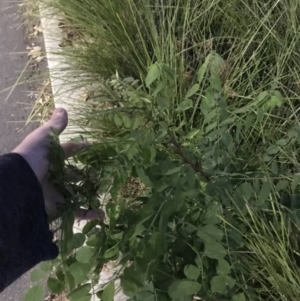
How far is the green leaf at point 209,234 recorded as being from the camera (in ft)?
2.82

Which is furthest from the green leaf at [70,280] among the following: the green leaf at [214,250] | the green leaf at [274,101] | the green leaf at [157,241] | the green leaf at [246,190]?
the green leaf at [274,101]

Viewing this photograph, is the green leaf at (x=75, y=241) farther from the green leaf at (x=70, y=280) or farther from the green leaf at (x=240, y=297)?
the green leaf at (x=240, y=297)

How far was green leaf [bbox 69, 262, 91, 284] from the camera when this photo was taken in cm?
78

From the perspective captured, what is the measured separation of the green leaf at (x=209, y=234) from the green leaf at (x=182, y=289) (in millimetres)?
91

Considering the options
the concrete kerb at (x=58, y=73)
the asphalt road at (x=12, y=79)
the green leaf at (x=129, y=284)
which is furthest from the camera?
the asphalt road at (x=12, y=79)

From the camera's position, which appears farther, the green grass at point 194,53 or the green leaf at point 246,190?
the green grass at point 194,53

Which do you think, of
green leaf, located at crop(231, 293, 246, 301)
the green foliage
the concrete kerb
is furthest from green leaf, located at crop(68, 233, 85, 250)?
the concrete kerb

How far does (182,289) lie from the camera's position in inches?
32.2

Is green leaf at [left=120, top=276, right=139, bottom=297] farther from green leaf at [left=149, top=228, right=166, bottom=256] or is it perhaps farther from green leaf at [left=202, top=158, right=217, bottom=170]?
green leaf at [left=202, top=158, right=217, bottom=170]

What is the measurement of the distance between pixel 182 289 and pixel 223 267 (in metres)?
0.11

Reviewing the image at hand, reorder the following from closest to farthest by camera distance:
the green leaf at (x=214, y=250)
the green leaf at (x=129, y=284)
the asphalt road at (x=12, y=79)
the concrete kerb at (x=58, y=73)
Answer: the green leaf at (x=129, y=284) → the green leaf at (x=214, y=250) → the concrete kerb at (x=58, y=73) → the asphalt road at (x=12, y=79)

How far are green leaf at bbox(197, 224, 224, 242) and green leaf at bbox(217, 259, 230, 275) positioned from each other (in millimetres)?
49

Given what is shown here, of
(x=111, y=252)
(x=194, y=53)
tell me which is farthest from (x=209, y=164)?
(x=194, y=53)

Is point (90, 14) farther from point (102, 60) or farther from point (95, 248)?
point (95, 248)
